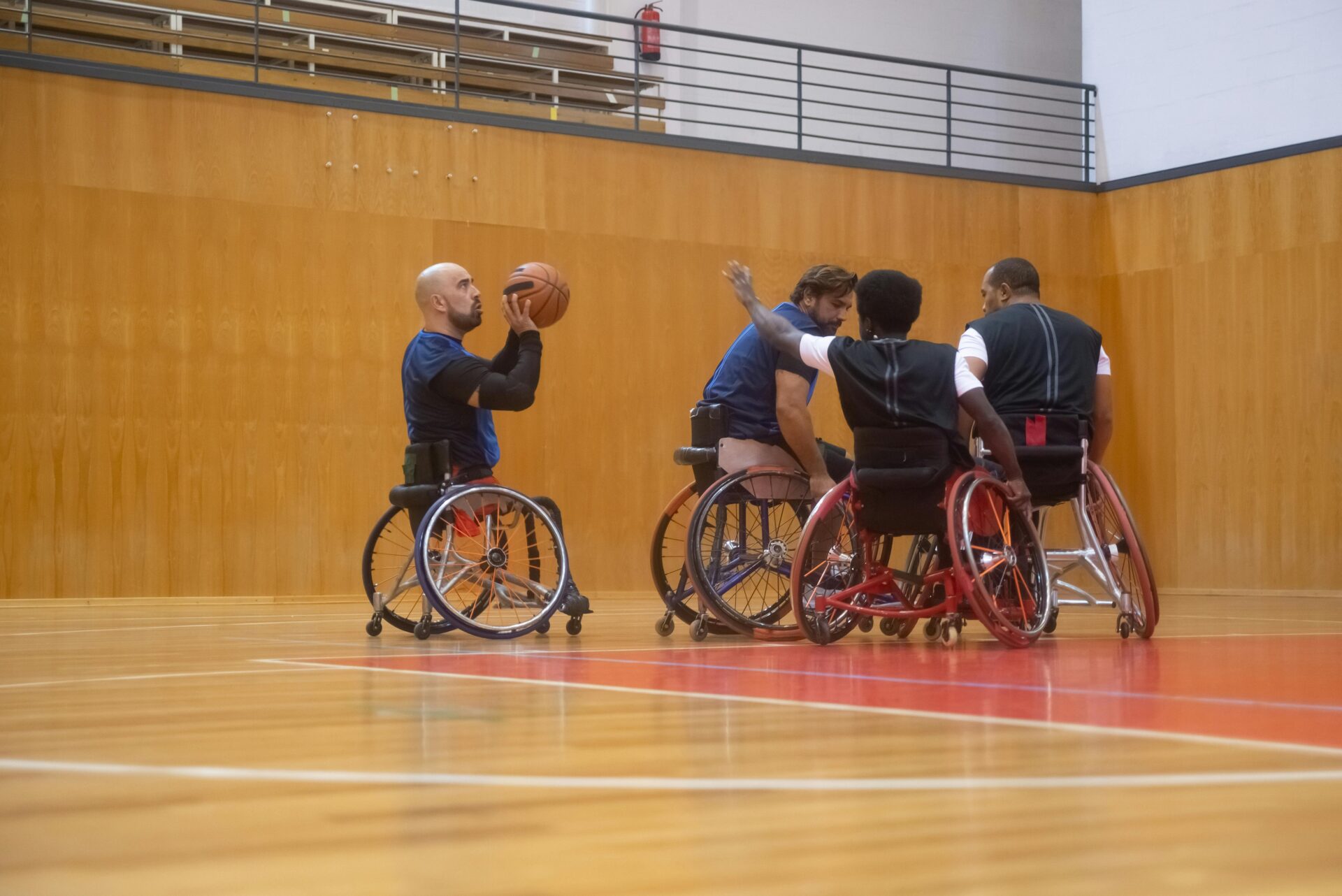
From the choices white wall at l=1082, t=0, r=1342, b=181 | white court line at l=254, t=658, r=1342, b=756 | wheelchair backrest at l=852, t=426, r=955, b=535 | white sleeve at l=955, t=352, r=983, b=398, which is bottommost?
white court line at l=254, t=658, r=1342, b=756

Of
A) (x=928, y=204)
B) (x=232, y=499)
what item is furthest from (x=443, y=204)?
(x=928, y=204)

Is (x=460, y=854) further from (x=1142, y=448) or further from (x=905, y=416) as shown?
(x=1142, y=448)

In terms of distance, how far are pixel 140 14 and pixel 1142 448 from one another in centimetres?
578

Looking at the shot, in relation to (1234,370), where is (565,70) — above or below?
above

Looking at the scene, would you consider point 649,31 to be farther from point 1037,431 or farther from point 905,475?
point 905,475

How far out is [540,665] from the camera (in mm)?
2613

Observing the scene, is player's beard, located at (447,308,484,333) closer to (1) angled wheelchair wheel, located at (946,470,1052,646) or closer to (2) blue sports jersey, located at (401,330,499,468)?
(2) blue sports jersey, located at (401,330,499,468)

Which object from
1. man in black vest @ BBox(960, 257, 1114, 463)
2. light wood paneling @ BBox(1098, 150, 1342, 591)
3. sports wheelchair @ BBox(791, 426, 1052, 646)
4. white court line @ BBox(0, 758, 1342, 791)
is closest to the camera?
white court line @ BBox(0, 758, 1342, 791)

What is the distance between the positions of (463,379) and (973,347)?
1210 mm

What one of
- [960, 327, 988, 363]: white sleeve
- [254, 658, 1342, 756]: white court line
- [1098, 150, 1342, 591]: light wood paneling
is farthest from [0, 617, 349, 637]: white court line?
[1098, 150, 1342, 591]: light wood paneling

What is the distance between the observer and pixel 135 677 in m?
2.39

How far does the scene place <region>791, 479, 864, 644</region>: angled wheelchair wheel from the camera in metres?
3.12

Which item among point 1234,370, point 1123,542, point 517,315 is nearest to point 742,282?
point 517,315

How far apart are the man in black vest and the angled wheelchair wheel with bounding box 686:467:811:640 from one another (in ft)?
1.73
